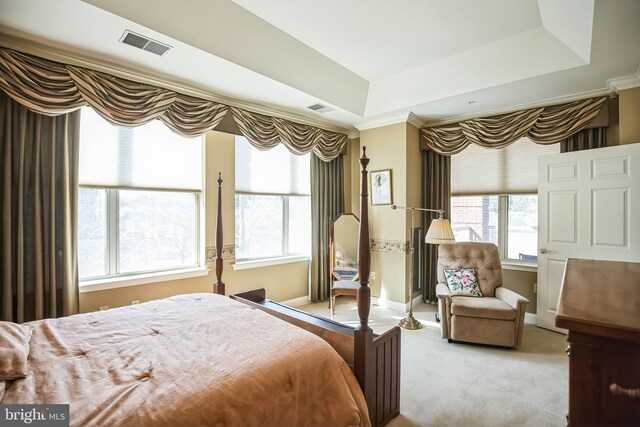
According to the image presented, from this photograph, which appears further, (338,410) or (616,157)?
(616,157)

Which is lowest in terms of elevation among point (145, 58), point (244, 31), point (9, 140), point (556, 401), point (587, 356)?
point (556, 401)

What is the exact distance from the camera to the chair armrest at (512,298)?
113 inches

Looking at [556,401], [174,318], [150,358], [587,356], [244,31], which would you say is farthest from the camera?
[244,31]

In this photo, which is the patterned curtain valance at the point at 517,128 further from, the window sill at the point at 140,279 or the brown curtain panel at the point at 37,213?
the brown curtain panel at the point at 37,213

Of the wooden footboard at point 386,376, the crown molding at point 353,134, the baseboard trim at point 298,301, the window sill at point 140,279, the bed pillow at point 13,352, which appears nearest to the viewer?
the bed pillow at point 13,352

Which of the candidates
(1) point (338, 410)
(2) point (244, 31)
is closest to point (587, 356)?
(1) point (338, 410)

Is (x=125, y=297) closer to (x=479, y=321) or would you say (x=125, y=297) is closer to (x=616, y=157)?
(x=479, y=321)

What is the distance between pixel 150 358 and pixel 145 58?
2333 mm

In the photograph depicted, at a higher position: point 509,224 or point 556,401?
point 509,224

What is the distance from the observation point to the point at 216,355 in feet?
4.72

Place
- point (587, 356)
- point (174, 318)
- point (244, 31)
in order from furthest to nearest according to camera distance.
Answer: point (244, 31), point (174, 318), point (587, 356)

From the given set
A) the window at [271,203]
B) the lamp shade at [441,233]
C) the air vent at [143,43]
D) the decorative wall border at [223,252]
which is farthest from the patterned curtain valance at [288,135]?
the lamp shade at [441,233]

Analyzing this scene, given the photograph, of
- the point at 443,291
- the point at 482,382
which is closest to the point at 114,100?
the point at 443,291

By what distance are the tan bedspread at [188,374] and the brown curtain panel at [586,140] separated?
3503mm
